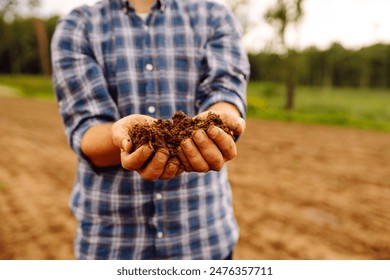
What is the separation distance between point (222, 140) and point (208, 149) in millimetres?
68

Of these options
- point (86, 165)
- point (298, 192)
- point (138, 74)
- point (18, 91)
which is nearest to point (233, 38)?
point (138, 74)

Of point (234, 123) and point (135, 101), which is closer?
point (234, 123)

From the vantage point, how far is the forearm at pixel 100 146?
1.74 metres

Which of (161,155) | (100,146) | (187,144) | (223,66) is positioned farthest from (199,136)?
(223,66)

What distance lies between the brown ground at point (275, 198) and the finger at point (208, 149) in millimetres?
3061

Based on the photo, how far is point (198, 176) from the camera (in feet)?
6.70

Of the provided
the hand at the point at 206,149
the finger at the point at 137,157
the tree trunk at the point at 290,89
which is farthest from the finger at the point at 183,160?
the tree trunk at the point at 290,89

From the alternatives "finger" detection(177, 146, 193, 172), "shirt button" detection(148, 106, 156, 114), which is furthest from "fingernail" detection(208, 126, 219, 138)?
"shirt button" detection(148, 106, 156, 114)

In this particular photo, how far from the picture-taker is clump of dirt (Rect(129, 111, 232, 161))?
153cm

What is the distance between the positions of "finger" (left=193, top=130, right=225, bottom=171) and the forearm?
1.52 ft

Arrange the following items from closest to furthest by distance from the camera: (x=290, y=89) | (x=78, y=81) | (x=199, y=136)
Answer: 1. (x=199, y=136)
2. (x=78, y=81)
3. (x=290, y=89)

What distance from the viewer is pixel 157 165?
148 centimetres

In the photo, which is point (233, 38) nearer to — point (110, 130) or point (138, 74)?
point (138, 74)

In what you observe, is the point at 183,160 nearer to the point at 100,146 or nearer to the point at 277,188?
the point at 100,146
